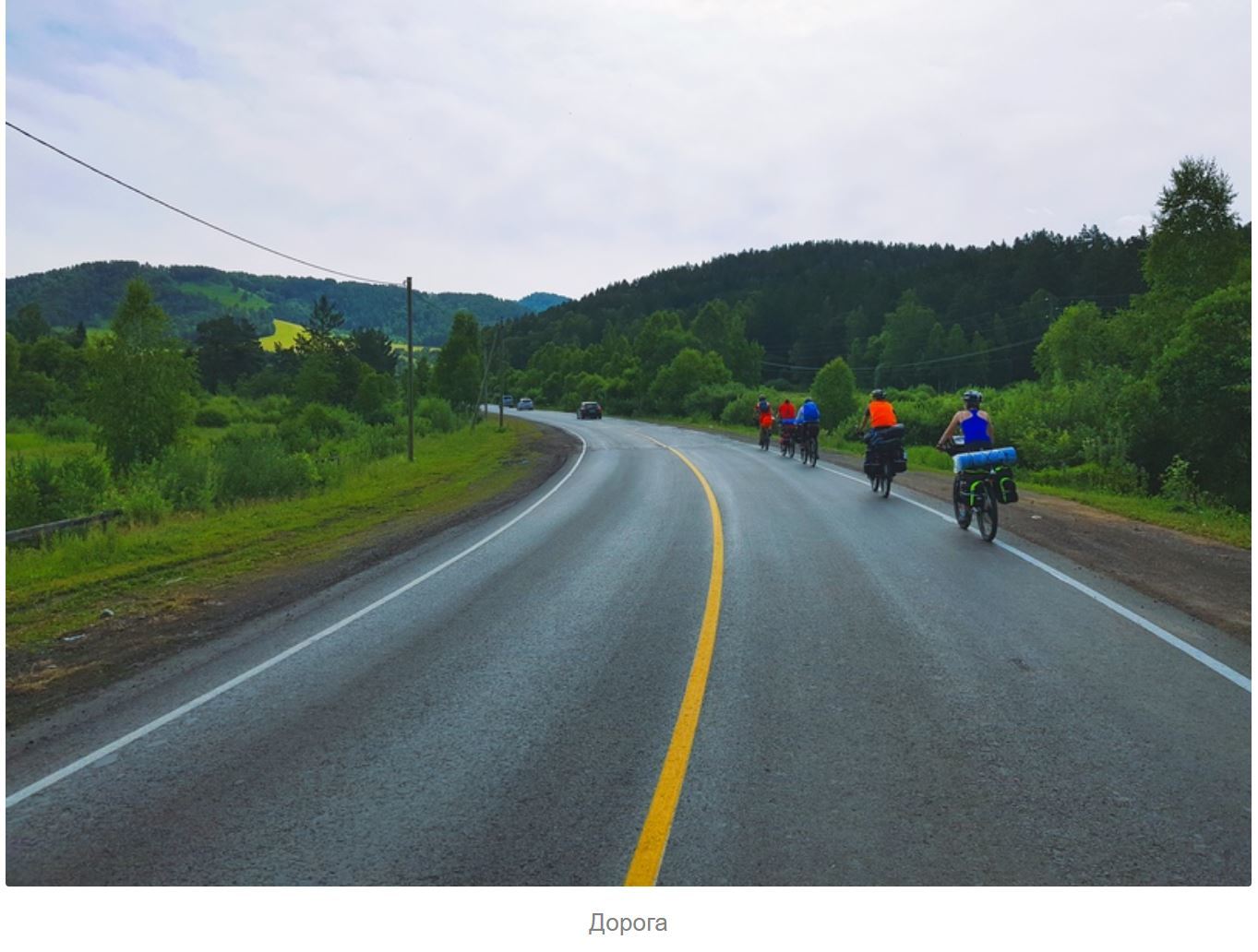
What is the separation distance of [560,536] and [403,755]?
28.2 ft

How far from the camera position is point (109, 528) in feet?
52.4

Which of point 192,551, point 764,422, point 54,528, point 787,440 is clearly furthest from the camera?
point 764,422

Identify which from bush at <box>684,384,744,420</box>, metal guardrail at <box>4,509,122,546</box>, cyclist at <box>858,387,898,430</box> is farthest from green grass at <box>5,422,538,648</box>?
bush at <box>684,384,744,420</box>

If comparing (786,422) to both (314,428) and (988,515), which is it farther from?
(314,428)

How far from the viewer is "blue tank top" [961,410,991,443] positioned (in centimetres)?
1312

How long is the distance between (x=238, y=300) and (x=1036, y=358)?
154m

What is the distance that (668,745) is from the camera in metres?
5.13

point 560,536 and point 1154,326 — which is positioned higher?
point 1154,326

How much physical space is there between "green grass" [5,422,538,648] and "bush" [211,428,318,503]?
50.1 inches

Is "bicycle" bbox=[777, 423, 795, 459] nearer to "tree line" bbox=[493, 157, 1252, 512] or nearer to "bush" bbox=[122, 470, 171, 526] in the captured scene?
"tree line" bbox=[493, 157, 1252, 512]

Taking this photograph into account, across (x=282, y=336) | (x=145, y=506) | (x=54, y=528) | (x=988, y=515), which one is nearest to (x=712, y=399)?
(x=145, y=506)

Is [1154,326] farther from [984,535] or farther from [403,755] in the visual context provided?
[403,755]

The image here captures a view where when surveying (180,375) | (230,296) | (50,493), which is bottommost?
(50,493)

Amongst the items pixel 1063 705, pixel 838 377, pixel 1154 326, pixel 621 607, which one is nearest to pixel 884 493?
pixel 621 607
